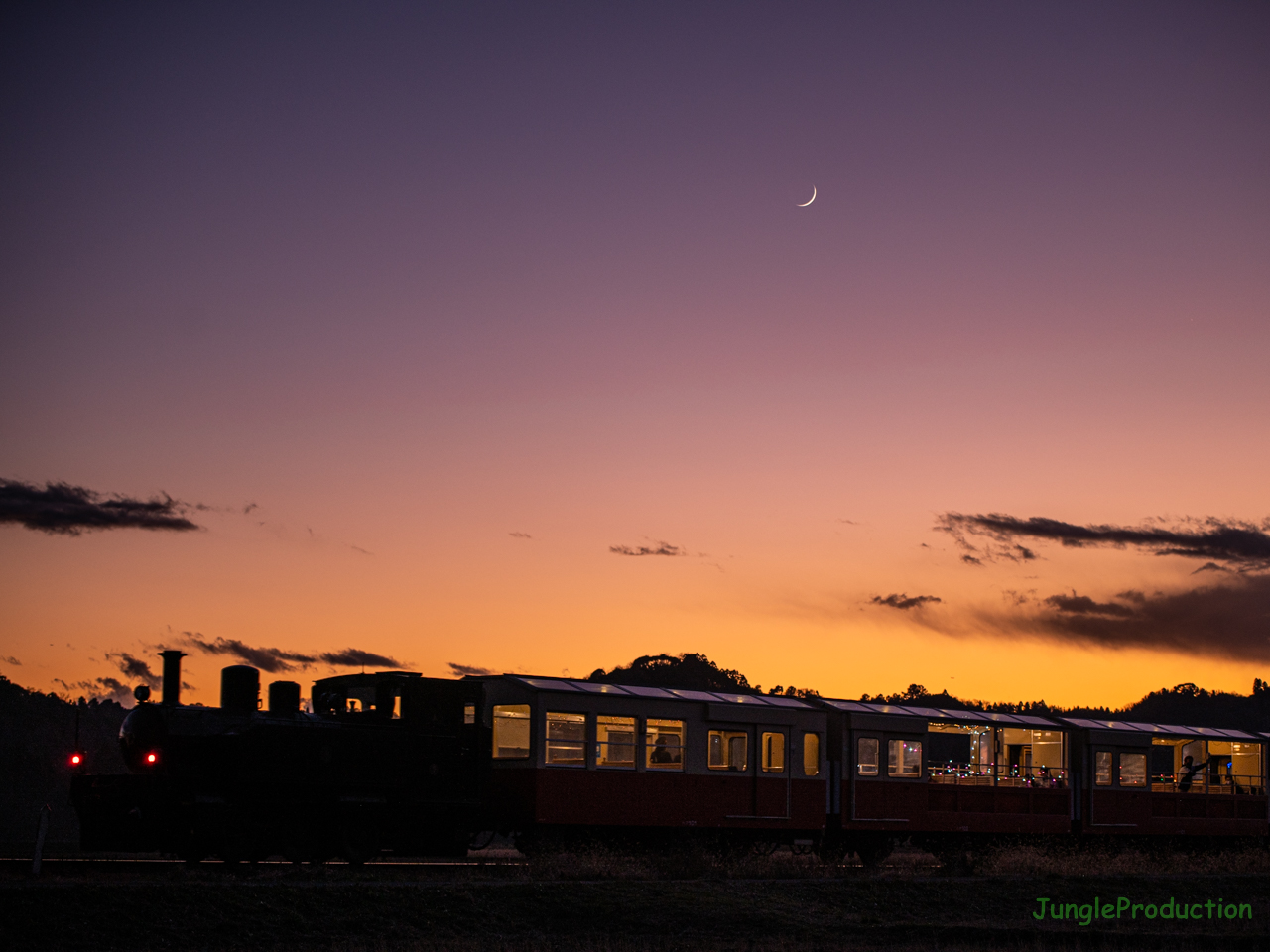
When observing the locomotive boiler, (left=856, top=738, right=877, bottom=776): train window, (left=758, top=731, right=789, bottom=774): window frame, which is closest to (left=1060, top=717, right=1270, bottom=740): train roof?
(left=856, top=738, right=877, bottom=776): train window

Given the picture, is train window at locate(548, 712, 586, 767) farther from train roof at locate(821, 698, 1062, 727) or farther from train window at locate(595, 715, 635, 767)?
train roof at locate(821, 698, 1062, 727)

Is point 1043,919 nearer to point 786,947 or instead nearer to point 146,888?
point 786,947

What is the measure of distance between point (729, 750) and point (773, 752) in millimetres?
1130

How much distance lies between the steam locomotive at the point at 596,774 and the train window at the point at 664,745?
38 mm

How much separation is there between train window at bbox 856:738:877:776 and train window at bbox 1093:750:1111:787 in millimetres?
6851

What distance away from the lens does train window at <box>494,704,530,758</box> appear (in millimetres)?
24922

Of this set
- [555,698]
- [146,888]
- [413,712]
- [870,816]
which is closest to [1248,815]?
[870,816]

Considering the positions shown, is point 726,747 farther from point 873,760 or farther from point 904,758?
point 904,758

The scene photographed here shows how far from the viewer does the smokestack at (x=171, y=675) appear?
2128cm

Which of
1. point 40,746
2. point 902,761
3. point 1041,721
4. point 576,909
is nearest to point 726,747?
point 902,761

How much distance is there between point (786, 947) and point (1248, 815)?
2403cm

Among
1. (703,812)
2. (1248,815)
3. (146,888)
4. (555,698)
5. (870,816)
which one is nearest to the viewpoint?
(146,888)

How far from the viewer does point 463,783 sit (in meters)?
23.8

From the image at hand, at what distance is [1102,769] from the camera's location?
33562mm
